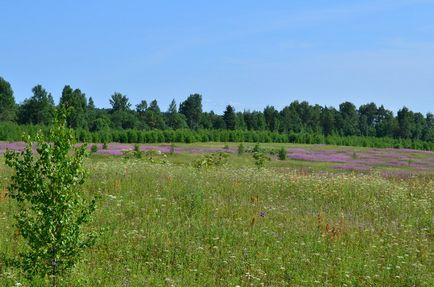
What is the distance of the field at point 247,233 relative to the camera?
768 cm

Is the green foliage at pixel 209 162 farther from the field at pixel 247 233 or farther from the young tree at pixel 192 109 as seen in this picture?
the young tree at pixel 192 109

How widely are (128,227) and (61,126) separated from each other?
12.9 feet

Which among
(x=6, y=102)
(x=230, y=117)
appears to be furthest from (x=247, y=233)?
(x=6, y=102)

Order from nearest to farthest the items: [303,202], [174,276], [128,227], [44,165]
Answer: [44,165] < [174,276] < [128,227] < [303,202]

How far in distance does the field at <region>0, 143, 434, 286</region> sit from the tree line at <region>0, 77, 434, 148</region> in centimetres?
6095

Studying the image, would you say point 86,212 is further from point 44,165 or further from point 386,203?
point 386,203

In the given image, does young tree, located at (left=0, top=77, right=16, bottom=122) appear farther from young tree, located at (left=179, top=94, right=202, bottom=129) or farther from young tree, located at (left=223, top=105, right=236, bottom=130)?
young tree, located at (left=223, top=105, right=236, bottom=130)

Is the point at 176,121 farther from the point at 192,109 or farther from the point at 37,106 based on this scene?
the point at 37,106

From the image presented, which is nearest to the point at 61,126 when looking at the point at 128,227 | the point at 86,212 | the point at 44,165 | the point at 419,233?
the point at 44,165

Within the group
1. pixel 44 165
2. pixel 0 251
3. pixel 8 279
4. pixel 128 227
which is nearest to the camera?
pixel 44 165

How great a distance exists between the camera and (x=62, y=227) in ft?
19.6

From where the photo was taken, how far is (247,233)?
949 cm

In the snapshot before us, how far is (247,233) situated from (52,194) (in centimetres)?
447

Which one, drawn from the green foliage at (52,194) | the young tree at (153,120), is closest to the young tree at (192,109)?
the young tree at (153,120)
